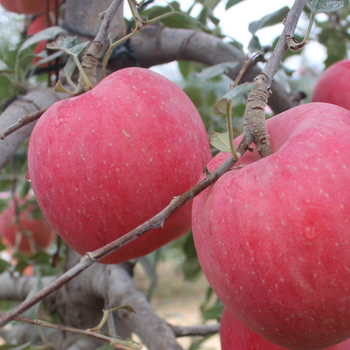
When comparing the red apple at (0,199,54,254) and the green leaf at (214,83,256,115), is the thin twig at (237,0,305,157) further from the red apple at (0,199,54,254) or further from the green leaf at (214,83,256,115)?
the red apple at (0,199,54,254)

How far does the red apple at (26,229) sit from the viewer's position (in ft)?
4.91

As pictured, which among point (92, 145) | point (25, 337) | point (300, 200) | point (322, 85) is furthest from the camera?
point (25, 337)

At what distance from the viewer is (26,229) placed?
1.52 metres

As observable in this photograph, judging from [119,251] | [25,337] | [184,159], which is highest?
[184,159]

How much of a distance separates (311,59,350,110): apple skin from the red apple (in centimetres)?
109

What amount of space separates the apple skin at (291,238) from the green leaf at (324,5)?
0.49ft

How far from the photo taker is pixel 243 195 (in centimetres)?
34

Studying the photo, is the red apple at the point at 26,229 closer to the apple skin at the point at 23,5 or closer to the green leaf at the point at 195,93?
the apple skin at the point at 23,5

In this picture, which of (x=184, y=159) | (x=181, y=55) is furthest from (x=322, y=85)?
(x=184, y=159)

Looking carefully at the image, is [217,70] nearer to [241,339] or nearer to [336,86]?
[336,86]

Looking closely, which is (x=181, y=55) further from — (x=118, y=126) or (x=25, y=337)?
(x=25, y=337)

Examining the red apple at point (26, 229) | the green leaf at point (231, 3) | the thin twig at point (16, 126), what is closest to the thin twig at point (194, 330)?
the thin twig at point (16, 126)

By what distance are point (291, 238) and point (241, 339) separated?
0.27 meters

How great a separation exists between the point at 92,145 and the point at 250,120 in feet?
0.57
